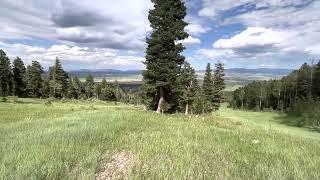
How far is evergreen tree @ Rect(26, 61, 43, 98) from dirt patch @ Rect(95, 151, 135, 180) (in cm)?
11739

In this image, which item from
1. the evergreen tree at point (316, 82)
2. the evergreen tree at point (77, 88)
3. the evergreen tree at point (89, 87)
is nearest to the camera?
the evergreen tree at point (316, 82)

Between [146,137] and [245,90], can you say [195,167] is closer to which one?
[146,137]

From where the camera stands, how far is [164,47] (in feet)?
132

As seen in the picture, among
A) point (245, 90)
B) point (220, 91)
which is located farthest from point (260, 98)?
point (220, 91)

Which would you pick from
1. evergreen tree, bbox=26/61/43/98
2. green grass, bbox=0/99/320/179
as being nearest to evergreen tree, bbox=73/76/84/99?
evergreen tree, bbox=26/61/43/98

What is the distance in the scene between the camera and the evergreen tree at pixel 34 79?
120m

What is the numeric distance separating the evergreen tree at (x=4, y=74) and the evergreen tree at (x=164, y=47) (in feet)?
266

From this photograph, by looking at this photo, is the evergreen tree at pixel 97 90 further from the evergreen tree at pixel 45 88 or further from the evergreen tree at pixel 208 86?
the evergreen tree at pixel 208 86

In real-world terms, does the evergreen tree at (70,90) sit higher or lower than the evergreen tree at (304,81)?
lower

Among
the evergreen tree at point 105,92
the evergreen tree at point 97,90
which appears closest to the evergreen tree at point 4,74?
the evergreen tree at point 97,90

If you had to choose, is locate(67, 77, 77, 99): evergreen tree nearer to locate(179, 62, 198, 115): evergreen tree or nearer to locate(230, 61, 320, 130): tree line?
locate(179, 62, 198, 115): evergreen tree

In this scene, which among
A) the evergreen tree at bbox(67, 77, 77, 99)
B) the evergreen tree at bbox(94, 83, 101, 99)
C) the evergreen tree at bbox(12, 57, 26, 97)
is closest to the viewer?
the evergreen tree at bbox(12, 57, 26, 97)

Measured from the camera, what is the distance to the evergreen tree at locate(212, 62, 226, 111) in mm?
95938

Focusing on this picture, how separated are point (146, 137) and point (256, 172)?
474 centimetres
